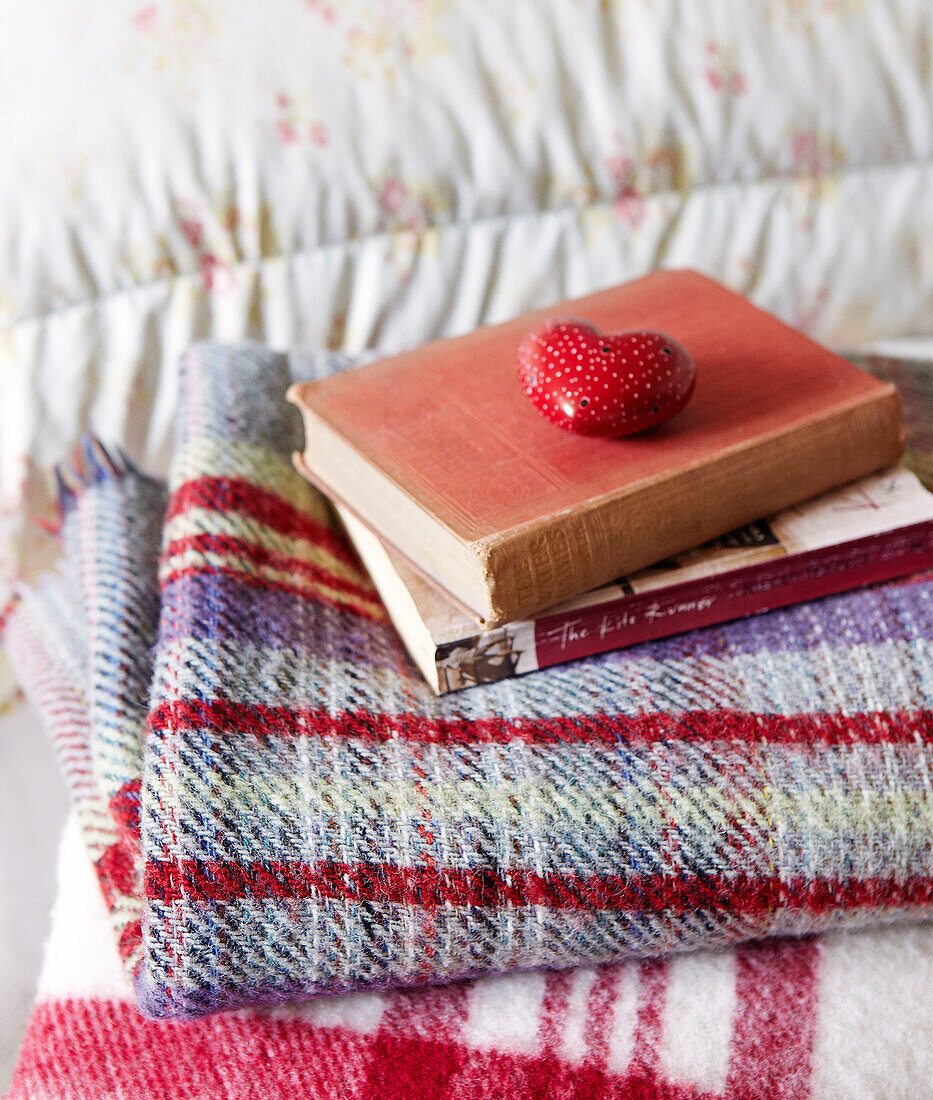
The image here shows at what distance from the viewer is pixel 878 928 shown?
45 centimetres

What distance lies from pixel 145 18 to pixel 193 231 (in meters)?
0.14

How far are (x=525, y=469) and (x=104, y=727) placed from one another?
221 mm

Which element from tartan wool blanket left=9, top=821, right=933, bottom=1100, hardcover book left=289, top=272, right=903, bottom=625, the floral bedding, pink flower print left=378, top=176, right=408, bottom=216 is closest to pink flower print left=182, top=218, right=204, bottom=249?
the floral bedding

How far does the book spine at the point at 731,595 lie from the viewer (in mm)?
455

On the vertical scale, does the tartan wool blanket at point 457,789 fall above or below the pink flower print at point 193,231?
below

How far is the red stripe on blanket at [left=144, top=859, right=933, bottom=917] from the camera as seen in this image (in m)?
0.37

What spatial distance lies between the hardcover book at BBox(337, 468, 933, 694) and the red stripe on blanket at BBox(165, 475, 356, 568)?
35 millimetres

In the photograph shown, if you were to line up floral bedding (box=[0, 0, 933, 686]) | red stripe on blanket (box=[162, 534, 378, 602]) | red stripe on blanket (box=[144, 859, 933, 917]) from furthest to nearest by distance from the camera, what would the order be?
1. floral bedding (box=[0, 0, 933, 686])
2. red stripe on blanket (box=[162, 534, 378, 602])
3. red stripe on blanket (box=[144, 859, 933, 917])

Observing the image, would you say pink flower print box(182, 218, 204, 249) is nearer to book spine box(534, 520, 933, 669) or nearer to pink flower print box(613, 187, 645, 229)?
pink flower print box(613, 187, 645, 229)

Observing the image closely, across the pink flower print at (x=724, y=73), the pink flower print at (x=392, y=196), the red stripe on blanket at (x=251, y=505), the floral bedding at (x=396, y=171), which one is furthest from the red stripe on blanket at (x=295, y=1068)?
the pink flower print at (x=724, y=73)

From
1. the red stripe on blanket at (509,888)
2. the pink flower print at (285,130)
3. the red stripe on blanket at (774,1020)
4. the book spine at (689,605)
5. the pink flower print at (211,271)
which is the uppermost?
the pink flower print at (285,130)

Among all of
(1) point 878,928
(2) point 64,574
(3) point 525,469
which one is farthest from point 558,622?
(2) point 64,574

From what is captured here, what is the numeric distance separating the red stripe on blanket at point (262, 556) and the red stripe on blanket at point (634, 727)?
91mm

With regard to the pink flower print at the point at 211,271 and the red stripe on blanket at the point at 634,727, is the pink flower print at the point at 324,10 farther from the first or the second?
the red stripe on blanket at the point at 634,727
